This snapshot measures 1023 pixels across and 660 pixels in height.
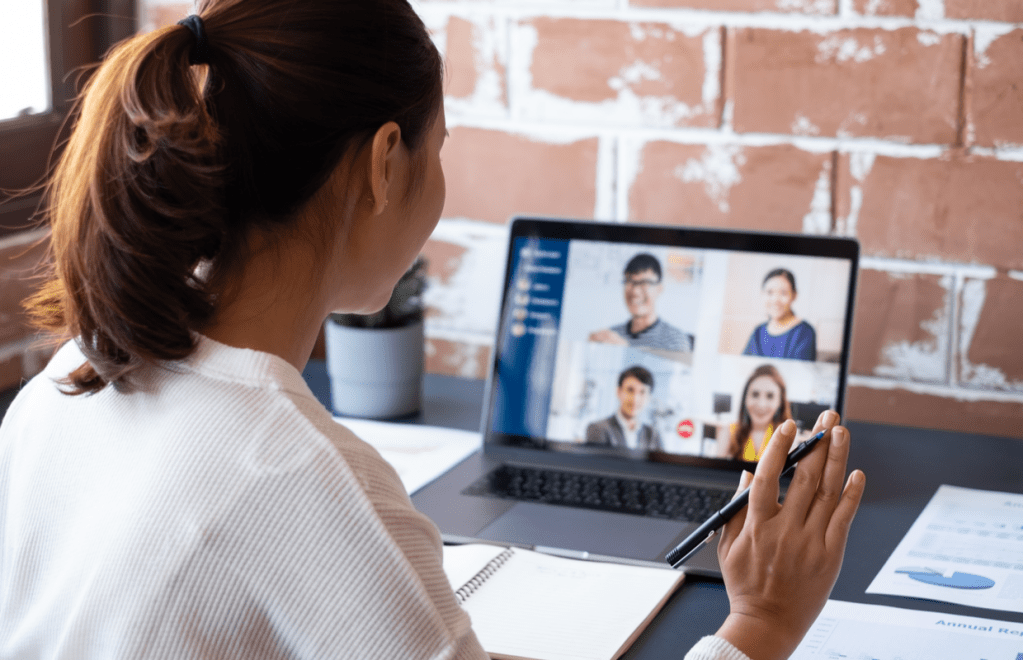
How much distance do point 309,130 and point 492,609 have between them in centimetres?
41

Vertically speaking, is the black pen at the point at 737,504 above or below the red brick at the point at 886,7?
below

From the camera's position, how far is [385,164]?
2.42ft

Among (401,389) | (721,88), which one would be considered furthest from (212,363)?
(721,88)

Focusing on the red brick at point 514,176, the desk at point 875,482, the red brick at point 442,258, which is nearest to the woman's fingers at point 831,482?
the desk at point 875,482

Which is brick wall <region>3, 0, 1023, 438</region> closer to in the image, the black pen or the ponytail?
the black pen

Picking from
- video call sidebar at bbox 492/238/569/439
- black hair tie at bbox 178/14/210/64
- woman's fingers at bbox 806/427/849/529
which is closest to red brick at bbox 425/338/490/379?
video call sidebar at bbox 492/238/569/439

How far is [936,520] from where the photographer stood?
103 centimetres

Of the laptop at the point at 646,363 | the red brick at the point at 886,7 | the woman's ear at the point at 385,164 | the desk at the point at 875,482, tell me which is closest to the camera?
the woman's ear at the point at 385,164

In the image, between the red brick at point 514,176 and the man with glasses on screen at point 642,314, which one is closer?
the man with glasses on screen at point 642,314

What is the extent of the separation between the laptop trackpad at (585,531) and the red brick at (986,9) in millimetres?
682

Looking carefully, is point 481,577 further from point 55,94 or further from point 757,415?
point 55,94

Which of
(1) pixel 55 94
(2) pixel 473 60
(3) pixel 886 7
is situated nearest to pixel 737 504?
(3) pixel 886 7

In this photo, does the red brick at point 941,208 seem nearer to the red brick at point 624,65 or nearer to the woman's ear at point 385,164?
the red brick at point 624,65

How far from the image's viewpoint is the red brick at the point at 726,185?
1.34m
